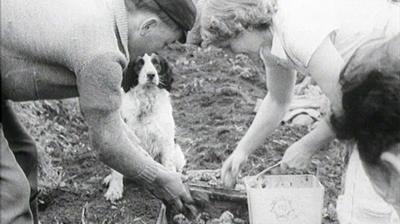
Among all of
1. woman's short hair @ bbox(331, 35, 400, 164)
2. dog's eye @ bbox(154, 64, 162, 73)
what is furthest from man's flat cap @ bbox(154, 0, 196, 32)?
dog's eye @ bbox(154, 64, 162, 73)

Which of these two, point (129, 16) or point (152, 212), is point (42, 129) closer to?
point (152, 212)

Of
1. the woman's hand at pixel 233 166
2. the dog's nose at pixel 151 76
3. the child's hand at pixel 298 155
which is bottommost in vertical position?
the woman's hand at pixel 233 166

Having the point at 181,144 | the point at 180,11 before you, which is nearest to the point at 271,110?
the point at 180,11

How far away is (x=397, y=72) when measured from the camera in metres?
2.32

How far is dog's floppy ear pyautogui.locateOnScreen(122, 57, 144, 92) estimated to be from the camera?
17.3 ft

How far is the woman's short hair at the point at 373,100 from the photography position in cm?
231

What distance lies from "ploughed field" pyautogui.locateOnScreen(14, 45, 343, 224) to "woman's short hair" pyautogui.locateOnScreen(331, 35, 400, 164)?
7.59 ft

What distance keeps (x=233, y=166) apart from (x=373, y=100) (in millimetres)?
1802

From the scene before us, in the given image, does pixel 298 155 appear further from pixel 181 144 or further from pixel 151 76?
pixel 181 144

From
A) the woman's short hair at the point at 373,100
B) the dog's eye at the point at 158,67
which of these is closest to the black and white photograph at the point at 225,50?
the woman's short hair at the point at 373,100

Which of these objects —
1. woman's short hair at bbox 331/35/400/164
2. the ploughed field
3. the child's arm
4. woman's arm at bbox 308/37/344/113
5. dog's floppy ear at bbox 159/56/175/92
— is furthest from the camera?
dog's floppy ear at bbox 159/56/175/92

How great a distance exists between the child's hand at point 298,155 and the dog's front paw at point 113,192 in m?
1.93

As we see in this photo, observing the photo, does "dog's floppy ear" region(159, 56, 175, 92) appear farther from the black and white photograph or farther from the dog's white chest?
the black and white photograph

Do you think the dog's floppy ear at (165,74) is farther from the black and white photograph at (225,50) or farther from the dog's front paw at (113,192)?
the dog's front paw at (113,192)
